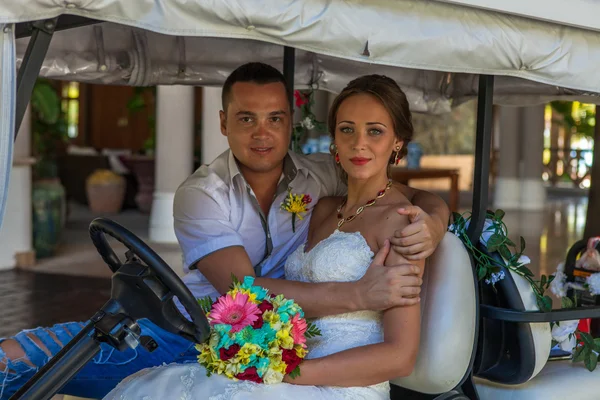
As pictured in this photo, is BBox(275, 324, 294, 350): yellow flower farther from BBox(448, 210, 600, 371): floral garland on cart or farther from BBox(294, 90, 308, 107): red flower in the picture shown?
BBox(294, 90, 308, 107): red flower

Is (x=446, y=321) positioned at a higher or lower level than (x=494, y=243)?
lower

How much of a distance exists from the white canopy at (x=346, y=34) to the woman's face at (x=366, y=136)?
0.28m

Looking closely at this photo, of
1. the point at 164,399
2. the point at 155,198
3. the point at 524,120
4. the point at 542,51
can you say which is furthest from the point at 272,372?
the point at 524,120

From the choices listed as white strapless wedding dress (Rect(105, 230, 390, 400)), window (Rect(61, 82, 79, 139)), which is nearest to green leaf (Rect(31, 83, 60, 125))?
white strapless wedding dress (Rect(105, 230, 390, 400))

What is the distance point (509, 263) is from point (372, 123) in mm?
679

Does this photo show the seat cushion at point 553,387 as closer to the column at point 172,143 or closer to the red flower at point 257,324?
the red flower at point 257,324

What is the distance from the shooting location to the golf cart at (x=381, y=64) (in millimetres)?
1763

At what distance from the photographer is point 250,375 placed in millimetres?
2059

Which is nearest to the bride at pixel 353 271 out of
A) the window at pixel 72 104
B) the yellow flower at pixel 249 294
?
the yellow flower at pixel 249 294

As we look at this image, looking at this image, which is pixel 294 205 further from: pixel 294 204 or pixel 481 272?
pixel 481 272

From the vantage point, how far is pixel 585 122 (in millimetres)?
17516

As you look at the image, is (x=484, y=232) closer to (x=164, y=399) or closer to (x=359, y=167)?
(x=359, y=167)

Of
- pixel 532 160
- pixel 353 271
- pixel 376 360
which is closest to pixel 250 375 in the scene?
pixel 376 360

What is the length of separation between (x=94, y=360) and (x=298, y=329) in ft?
2.65
